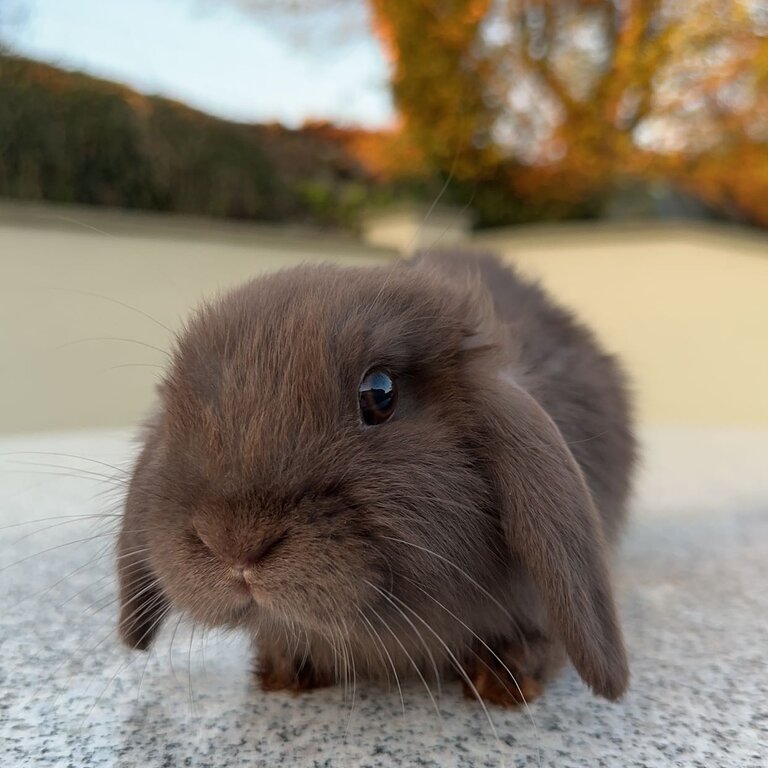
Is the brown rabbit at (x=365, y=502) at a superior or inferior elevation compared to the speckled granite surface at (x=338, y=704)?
superior

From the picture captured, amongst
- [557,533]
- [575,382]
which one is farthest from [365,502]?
[575,382]

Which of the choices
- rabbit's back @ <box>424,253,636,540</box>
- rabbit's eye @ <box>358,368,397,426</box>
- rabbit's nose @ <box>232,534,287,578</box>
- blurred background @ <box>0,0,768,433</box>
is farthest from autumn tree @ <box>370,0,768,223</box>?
rabbit's nose @ <box>232,534,287,578</box>

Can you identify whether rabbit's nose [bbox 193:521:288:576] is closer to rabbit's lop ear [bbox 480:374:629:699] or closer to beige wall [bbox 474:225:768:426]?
rabbit's lop ear [bbox 480:374:629:699]

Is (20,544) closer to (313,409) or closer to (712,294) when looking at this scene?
(313,409)

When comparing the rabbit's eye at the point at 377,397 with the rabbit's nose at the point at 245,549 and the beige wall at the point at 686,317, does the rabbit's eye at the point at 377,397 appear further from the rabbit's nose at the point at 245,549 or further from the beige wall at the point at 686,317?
the beige wall at the point at 686,317

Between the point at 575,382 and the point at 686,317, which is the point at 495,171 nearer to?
the point at 686,317

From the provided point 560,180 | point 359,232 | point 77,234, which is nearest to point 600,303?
point 560,180

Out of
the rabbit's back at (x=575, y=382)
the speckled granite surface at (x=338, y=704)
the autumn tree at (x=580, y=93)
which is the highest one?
the autumn tree at (x=580, y=93)

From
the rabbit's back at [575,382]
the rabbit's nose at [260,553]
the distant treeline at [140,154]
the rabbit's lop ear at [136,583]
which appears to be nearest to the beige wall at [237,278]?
the distant treeline at [140,154]
